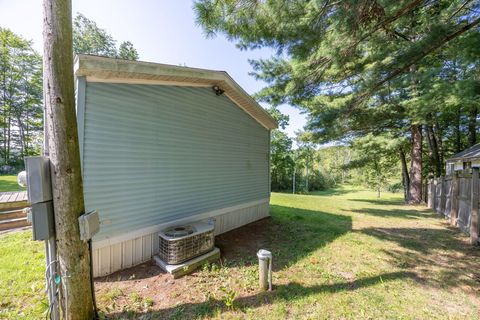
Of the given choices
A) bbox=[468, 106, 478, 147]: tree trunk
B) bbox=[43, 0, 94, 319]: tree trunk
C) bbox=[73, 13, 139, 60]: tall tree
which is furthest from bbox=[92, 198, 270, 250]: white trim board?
bbox=[73, 13, 139, 60]: tall tree

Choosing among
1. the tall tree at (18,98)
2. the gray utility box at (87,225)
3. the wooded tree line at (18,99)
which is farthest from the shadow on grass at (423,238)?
the tall tree at (18,98)

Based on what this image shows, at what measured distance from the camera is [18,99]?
71.0ft

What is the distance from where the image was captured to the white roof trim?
10.4ft

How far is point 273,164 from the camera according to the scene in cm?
2389

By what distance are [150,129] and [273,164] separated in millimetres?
20618

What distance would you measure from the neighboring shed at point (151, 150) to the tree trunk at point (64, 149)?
1238 mm

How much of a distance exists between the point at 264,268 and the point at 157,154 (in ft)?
9.43

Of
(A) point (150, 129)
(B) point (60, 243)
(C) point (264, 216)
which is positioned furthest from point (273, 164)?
(B) point (60, 243)

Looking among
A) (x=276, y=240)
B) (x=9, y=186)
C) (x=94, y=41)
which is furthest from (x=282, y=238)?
(x=94, y=41)

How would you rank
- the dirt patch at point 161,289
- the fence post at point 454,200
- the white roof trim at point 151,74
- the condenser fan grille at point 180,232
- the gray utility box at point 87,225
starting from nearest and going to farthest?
the gray utility box at point 87,225
the dirt patch at point 161,289
the white roof trim at point 151,74
the condenser fan grille at point 180,232
the fence post at point 454,200

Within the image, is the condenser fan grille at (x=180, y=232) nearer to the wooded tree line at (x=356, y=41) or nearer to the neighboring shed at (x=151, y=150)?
the neighboring shed at (x=151, y=150)

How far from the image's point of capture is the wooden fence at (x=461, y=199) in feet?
15.8

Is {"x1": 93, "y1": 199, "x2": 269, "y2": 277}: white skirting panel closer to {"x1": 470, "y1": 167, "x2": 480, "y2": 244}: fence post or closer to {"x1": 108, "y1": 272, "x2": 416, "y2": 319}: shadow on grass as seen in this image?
{"x1": 108, "y1": 272, "x2": 416, "y2": 319}: shadow on grass

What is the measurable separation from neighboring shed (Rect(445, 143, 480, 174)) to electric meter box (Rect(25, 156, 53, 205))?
11.5 meters
